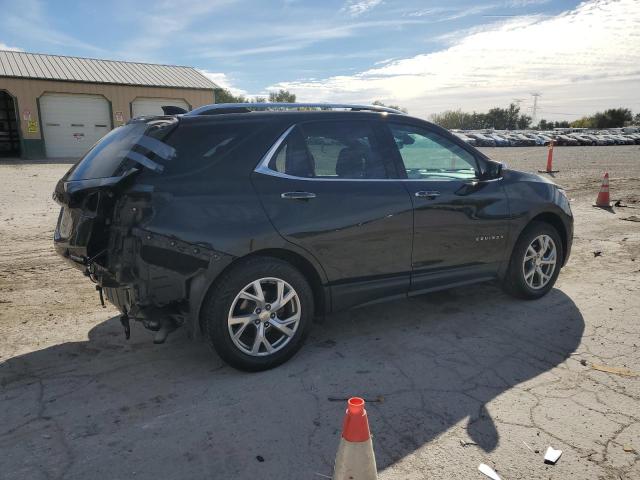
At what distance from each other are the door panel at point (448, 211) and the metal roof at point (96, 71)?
2853cm

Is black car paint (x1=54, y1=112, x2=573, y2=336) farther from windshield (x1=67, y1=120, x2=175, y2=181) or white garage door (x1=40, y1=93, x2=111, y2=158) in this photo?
white garage door (x1=40, y1=93, x2=111, y2=158)

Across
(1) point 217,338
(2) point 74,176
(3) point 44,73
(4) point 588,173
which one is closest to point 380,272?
(1) point 217,338

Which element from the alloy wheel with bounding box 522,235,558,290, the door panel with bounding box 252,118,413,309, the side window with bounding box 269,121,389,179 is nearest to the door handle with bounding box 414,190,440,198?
the door panel with bounding box 252,118,413,309

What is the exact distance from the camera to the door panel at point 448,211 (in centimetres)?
417

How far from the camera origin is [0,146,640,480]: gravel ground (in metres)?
2.63

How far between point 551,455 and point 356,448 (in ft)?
4.01

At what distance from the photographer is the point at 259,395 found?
326 centimetres

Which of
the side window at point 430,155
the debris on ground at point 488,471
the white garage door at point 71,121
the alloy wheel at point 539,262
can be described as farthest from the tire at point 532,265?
the white garage door at point 71,121

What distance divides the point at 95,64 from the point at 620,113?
9805 centimetres

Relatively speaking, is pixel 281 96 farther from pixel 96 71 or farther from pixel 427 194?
pixel 427 194

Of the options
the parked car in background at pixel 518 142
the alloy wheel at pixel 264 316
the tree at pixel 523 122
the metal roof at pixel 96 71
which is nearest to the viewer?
the alloy wheel at pixel 264 316

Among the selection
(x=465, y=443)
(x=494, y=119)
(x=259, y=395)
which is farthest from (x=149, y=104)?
(x=494, y=119)

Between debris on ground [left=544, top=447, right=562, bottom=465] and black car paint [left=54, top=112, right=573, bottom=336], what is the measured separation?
1680 mm

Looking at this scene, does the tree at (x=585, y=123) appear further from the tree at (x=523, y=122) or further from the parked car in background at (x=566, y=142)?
the parked car in background at (x=566, y=142)
